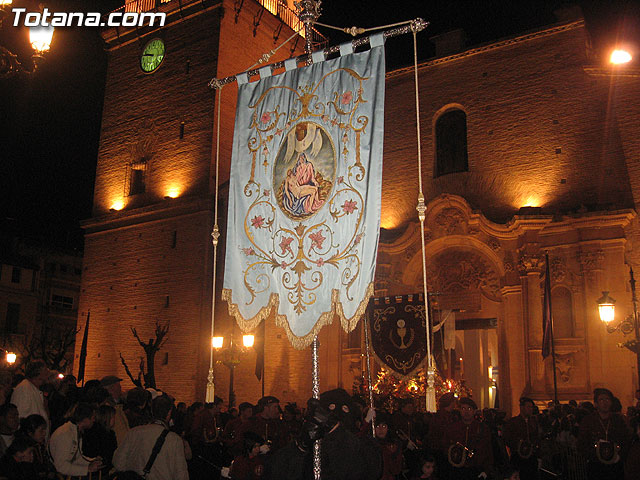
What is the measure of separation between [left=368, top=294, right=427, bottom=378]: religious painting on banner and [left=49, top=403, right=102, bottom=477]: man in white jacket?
33.7ft

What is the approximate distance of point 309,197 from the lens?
8.58m

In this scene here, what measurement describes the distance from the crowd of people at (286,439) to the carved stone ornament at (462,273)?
5413 millimetres

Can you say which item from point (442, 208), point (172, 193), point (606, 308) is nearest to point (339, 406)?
point (606, 308)

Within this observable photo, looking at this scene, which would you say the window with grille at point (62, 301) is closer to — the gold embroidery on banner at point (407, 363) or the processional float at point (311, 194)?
the gold embroidery on banner at point (407, 363)

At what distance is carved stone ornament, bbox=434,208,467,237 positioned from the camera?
65.3ft

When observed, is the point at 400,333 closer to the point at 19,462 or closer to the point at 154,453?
the point at 154,453

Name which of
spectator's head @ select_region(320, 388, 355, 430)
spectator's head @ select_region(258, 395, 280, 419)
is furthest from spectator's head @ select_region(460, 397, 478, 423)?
spectator's head @ select_region(320, 388, 355, 430)

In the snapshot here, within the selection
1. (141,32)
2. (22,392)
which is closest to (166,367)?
(141,32)

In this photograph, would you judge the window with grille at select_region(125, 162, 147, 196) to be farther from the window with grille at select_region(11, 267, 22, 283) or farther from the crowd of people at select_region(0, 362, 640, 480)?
the window with grille at select_region(11, 267, 22, 283)

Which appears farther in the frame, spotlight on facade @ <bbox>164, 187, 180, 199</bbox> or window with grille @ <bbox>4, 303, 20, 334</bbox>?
window with grille @ <bbox>4, 303, 20, 334</bbox>

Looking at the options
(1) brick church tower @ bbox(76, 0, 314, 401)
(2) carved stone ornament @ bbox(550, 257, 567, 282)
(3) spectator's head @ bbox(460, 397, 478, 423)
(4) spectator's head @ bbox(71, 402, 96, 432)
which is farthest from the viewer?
(1) brick church tower @ bbox(76, 0, 314, 401)

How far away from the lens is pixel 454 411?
1053 cm

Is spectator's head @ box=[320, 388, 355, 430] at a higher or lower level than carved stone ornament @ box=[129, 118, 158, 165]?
lower

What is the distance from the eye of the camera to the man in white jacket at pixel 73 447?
730 centimetres
